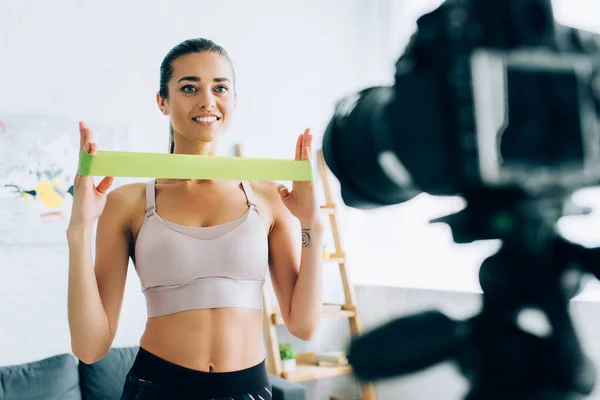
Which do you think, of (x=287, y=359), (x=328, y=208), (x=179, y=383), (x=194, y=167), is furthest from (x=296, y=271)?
(x=328, y=208)

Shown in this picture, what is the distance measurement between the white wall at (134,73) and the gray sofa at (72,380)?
0.17 meters

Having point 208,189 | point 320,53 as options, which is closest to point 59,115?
point 320,53

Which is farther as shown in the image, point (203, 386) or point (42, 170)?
point (42, 170)

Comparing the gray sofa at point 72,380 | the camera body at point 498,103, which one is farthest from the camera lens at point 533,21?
the gray sofa at point 72,380

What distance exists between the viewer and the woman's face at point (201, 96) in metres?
1.05

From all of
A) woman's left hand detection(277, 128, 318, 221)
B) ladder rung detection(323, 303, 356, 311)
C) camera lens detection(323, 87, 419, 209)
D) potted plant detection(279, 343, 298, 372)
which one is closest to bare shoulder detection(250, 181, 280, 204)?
woman's left hand detection(277, 128, 318, 221)

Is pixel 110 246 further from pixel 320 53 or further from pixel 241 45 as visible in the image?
pixel 320 53

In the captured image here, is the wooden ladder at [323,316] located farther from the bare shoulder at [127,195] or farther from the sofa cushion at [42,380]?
the bare shoulder at [127,195]

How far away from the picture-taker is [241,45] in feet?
11.0

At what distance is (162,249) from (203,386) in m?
0.26

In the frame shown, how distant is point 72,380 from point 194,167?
2597mm

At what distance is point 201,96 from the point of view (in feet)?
3.55

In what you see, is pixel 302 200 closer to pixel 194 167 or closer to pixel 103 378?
pixel 194 167

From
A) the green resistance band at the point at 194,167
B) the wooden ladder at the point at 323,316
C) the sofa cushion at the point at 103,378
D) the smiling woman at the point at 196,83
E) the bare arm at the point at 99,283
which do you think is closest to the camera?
the green resistance band at the point at 194,167
